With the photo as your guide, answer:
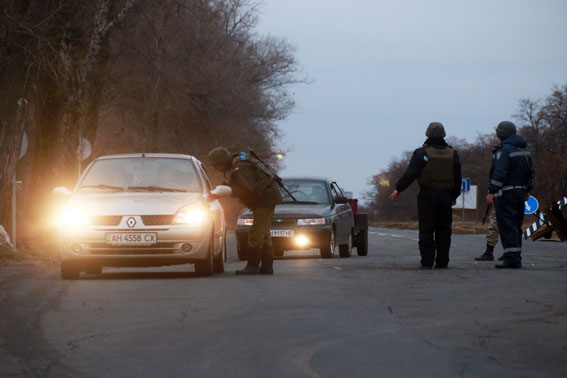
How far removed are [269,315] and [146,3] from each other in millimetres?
18968

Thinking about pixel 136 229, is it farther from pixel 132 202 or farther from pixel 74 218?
pixel 74 218

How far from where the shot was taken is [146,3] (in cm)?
2727

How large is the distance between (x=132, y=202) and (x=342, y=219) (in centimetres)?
805

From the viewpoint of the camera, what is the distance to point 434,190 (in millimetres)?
15812

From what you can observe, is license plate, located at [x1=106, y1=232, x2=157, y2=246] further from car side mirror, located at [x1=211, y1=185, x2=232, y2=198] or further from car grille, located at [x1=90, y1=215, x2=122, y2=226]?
car side mirror, located at [x1=211, y1=185, x2=232, y2=198]

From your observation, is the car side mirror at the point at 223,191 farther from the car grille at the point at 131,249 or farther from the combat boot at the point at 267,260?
the car grille at the point at 131,249

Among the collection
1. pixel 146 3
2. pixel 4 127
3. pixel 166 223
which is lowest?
pixel 166 223

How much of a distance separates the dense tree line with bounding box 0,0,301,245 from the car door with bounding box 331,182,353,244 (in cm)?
598

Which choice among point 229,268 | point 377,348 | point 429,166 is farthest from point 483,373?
point 229,268

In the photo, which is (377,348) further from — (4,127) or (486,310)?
(4,127)

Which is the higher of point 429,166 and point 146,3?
point 146,3

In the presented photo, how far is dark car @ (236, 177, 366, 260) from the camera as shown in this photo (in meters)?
20.0

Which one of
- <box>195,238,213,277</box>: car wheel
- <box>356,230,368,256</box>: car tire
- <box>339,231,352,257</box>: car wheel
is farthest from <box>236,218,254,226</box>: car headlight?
<box>195,238,213,277</box>: car wheel

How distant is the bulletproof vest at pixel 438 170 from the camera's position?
51.8 feet
